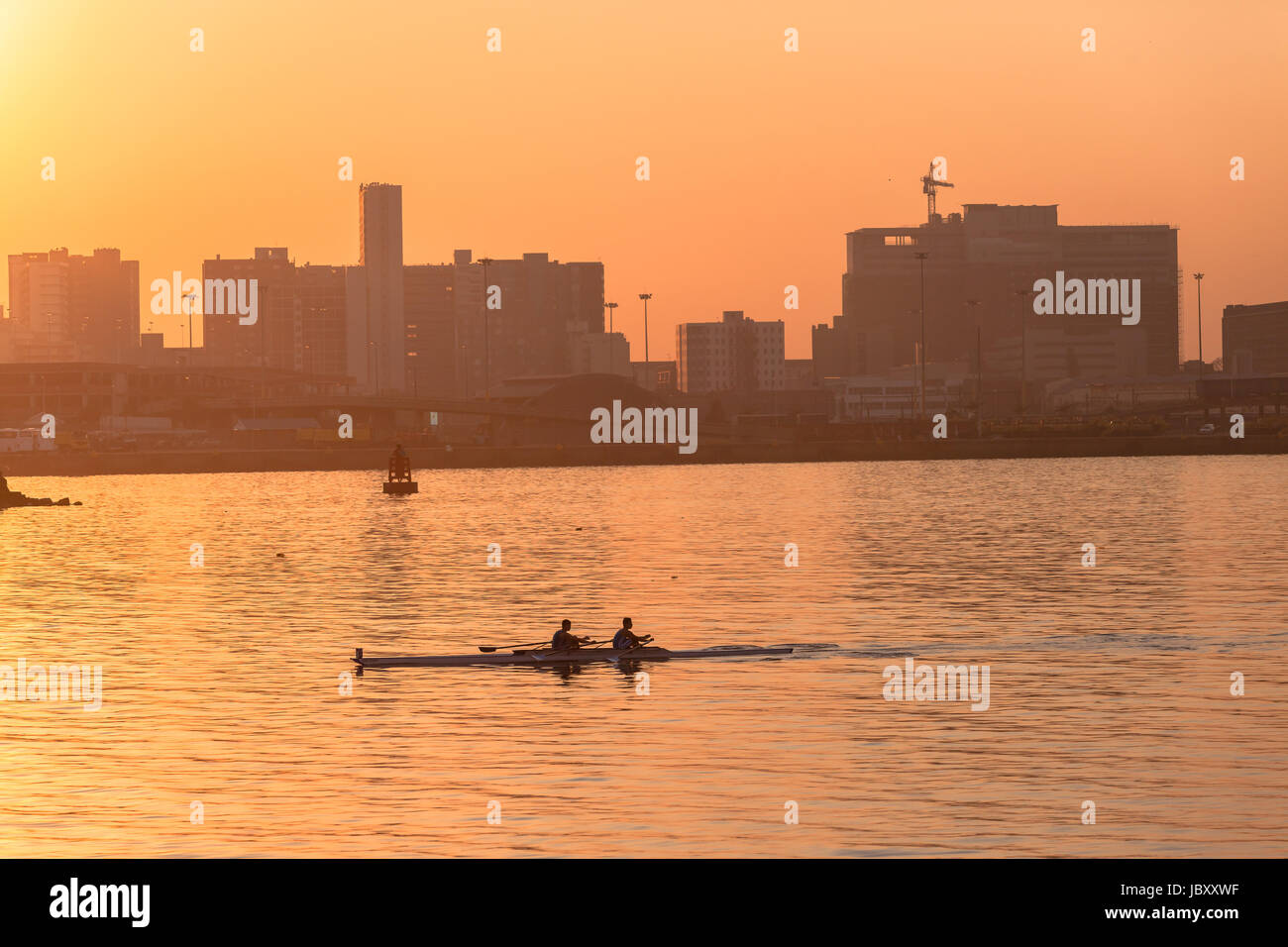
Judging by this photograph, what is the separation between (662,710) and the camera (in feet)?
116

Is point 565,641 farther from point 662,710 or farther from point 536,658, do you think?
point 662,710

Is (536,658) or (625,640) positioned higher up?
(625,640)

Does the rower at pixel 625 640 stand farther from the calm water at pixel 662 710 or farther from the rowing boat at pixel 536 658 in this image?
the calm water at pixel 662 710

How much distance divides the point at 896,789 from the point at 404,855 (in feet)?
28.2

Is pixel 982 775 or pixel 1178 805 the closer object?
pixel 1178 805

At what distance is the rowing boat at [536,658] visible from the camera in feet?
136

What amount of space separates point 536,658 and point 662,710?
7.04 m

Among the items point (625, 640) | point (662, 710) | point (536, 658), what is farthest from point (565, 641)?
point (662, 710)

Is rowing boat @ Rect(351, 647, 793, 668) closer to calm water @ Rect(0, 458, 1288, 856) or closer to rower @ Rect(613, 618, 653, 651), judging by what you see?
rower @ Rect(613, 618, 653, 651)

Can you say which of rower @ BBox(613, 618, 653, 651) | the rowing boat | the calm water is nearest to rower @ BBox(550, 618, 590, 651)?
the rowing boat

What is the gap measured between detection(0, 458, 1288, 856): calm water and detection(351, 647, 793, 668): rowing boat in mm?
441

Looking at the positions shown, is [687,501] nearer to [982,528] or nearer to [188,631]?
[982,528]
